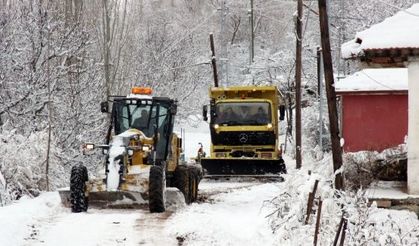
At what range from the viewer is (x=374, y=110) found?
24.8 meters

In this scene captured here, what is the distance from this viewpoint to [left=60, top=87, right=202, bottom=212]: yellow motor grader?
12.7m

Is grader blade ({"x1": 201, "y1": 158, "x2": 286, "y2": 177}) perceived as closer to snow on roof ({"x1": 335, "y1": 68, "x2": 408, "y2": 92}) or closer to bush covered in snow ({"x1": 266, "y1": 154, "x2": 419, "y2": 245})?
snow on roof ({"x1": 335, "y1": 68, "x2": 408, "y2": 92})

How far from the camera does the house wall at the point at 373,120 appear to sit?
24.3 metres

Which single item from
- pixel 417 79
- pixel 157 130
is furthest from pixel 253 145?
pixel 417 79

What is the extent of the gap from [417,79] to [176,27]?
5006 centimetres

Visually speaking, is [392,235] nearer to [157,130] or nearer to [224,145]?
[157,130]

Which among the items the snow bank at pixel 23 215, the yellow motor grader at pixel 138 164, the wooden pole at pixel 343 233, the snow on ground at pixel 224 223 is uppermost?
the yellow motor grader at pixel 138 164

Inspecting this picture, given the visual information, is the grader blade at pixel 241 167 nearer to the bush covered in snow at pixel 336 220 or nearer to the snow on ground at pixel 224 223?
the snow on ground at pixel 224 223

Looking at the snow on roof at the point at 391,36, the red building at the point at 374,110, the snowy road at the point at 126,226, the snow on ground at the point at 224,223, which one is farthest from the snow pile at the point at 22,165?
the red building at the point at 374,110

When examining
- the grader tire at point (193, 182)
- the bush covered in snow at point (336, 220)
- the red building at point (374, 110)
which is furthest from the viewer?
the red building at point (374, 110)

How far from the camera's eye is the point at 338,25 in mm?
40406

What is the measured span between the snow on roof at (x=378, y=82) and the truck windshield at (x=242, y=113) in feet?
12.1

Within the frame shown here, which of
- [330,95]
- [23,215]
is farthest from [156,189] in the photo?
[330,95]

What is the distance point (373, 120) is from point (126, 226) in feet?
50.9
